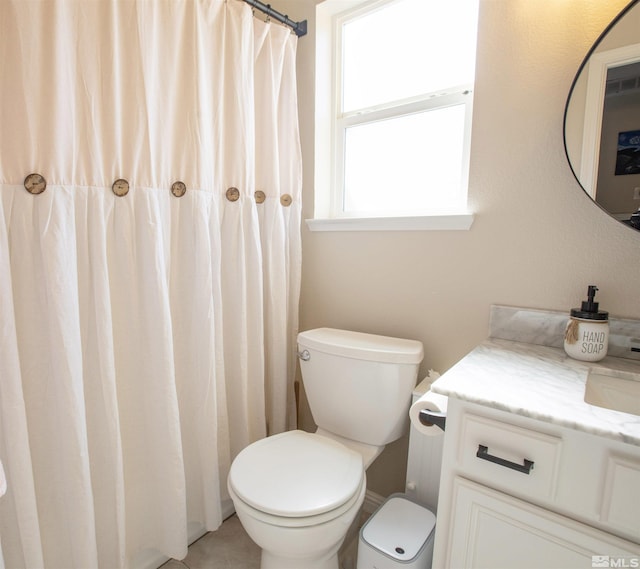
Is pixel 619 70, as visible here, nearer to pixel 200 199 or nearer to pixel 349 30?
pixel 349 30

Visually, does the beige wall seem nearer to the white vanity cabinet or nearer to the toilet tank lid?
the toilet tank lid

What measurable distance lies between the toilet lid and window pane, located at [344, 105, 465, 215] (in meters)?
0.97

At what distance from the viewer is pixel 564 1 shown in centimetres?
96

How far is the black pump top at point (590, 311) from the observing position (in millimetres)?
882

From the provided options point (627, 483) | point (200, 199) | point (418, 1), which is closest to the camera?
point (627, 483)

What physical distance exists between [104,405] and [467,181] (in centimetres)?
140

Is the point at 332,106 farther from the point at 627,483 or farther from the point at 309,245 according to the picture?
the point at 627,483

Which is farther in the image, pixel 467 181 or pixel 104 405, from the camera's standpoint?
pixel 467 181

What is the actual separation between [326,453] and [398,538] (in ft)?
1.01

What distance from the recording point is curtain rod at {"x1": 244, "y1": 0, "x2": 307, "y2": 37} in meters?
1.32

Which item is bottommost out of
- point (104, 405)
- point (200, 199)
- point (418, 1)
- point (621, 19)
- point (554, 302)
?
point (104, 405)

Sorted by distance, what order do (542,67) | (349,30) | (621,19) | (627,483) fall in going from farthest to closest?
1. (349,30)
2. (542,67)
3. (621,19)
4. (627,483)

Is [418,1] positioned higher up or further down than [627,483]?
higher up

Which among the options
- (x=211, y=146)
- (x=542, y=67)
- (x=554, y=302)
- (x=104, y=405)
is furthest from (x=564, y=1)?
(x=104, y=405)
